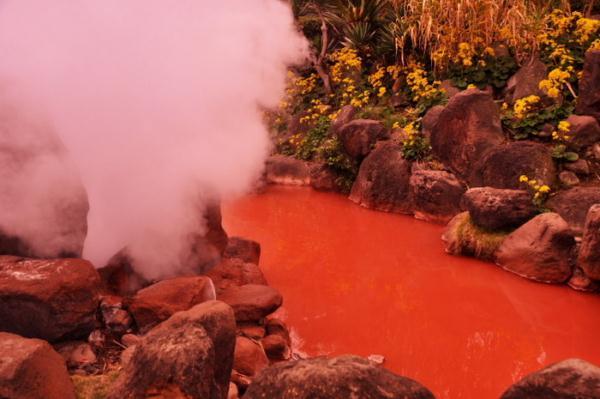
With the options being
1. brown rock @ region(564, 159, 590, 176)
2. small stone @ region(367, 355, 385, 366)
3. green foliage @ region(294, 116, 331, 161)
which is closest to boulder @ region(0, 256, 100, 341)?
small stone @ region(367, 355, 385, 366)

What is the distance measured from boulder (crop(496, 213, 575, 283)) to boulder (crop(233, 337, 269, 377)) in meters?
2.87

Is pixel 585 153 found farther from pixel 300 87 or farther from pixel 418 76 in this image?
pixel 300 87

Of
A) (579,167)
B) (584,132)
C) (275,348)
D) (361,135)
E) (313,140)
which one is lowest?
(275,348)

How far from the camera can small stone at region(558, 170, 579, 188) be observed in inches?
211

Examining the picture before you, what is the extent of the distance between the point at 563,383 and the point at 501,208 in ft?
11.7

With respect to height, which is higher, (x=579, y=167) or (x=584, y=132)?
(x=584, y=132)

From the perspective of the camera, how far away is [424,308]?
4.22 m

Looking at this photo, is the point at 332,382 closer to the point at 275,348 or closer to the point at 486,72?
the point at 275,348

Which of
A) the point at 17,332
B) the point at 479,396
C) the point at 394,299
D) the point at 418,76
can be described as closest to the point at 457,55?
the point at 418,76

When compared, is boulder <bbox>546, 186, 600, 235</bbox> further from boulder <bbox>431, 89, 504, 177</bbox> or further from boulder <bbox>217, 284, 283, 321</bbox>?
boulder <bbox>217, 284, 283, 321</bbox>

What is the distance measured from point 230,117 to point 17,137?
9.59ft

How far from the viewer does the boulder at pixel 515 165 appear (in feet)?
18.1

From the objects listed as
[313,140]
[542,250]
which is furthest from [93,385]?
[313,140]

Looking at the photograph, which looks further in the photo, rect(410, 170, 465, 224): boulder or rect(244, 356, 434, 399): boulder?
rect(410, 170, 465, 224): boulder
